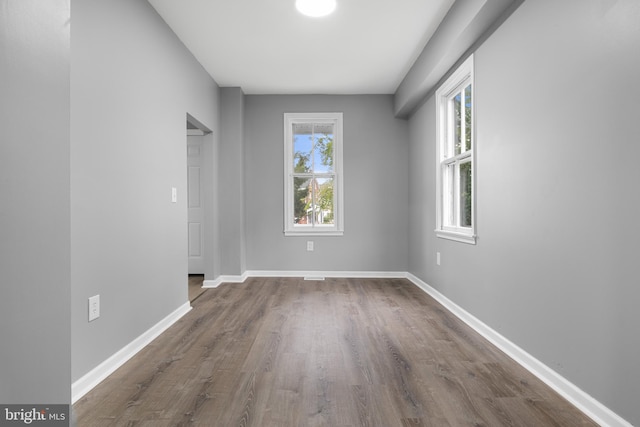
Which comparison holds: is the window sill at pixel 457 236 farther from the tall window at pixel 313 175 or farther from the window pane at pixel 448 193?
the tall window at pixel 313 175

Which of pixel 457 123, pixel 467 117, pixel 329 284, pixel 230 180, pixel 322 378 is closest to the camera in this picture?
pixel 322 378

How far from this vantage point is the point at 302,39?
3057 mm

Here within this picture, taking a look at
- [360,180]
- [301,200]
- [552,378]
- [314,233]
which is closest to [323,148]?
[360,180]

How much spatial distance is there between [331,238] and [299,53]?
92.2 inches

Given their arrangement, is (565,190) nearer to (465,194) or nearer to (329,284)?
(465,194)

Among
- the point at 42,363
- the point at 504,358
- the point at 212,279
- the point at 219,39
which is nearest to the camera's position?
the point at 42,363

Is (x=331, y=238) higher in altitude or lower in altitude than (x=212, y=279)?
higher

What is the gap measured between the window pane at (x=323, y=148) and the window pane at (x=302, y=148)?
8cm

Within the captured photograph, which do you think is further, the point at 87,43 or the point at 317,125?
the point at 317,125

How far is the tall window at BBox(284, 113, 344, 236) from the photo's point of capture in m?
4.62

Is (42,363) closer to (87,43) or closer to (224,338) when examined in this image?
(224,338)

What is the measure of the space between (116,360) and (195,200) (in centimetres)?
307

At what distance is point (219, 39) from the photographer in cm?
305

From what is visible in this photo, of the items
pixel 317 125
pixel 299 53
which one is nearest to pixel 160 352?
pixel 299 53
